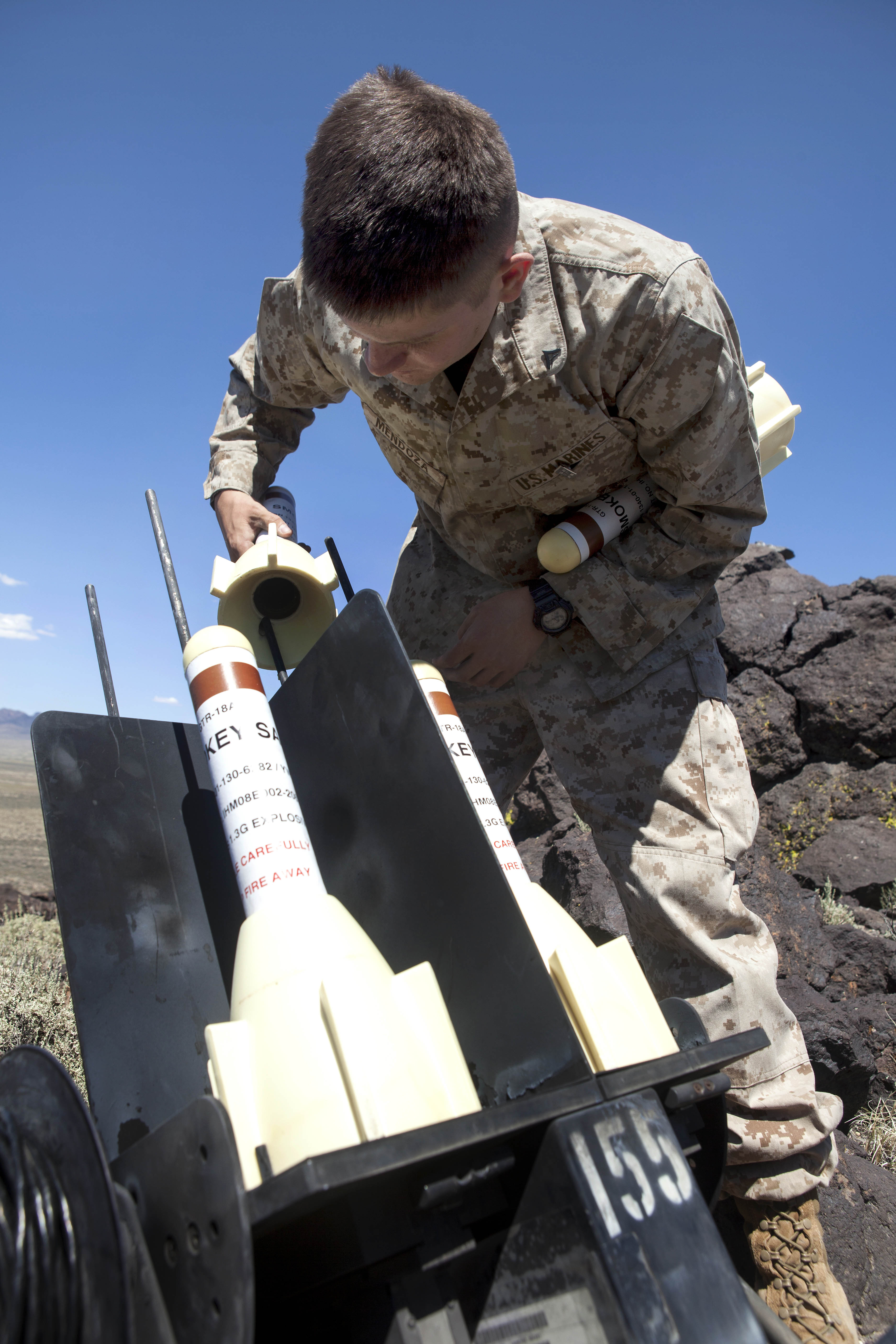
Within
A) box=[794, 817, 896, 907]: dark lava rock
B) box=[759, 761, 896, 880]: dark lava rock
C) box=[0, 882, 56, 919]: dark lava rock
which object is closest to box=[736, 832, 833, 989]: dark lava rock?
box=[794, 817, 896, 907]: dark lava rock

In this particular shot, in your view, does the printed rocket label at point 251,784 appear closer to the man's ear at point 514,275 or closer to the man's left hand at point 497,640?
the man's left hand at point 497,640

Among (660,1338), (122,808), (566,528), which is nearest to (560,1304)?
(660,1338)

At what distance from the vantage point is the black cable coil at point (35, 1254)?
2.55 ft

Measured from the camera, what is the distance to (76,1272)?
81cm

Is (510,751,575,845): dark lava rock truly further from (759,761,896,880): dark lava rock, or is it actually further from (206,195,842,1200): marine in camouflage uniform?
(206,195,842,1200): marine in camouflage uniform

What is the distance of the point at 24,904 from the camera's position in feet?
19.7

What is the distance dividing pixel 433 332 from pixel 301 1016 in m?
1.34

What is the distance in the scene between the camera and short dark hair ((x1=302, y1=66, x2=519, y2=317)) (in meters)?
1.50

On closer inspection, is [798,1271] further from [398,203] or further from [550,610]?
[398,203]

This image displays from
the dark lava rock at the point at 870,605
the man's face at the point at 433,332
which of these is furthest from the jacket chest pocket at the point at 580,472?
the dark lava rock at the point at 870,605

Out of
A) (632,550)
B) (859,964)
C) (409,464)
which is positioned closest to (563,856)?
(859,964)

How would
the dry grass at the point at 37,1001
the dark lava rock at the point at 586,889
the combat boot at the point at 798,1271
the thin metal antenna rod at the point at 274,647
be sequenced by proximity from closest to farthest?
1. the combat boot at the point at 798,1271
2. the thin metal antenna rod at the point at 274,647
3. the dry grass at the point at 37,1001
4. the dark lava rock at the point at 586,889

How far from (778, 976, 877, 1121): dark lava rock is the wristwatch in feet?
5.38

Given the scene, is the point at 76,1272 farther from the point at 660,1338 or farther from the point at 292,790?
the point at 292,790
